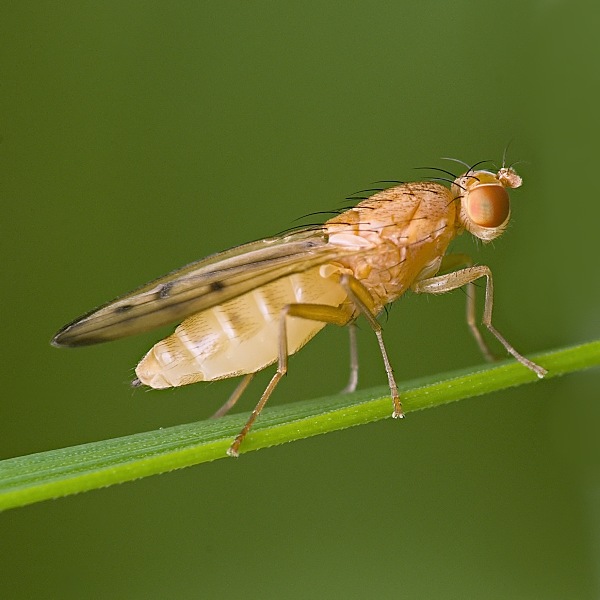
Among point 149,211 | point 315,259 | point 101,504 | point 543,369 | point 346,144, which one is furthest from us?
point 346,144

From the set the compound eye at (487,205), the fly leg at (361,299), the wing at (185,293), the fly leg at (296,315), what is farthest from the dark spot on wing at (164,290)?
the compound eye at (487,205)

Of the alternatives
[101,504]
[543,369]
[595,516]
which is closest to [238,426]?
[543,369]

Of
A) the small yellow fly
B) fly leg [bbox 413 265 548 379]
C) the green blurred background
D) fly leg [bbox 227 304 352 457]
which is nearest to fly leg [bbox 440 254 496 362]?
the small yellow fly

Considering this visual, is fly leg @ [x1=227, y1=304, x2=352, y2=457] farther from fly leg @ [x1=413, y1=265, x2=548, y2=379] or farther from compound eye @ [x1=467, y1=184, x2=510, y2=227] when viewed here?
compound eye @ [x1=467, y1=184, x2=510, y2=227]

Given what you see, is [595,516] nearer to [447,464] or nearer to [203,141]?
[447,464]

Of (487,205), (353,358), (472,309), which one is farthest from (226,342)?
(472,309)

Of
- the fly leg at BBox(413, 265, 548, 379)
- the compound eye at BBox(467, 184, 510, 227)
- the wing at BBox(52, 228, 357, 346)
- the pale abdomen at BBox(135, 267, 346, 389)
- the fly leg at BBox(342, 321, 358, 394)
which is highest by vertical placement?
the wing at BBox(52, 228, 357, 346)

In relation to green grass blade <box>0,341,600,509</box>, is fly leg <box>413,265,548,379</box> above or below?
below

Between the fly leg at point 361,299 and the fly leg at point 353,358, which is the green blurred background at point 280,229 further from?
the fly leg at point 361,299
